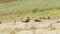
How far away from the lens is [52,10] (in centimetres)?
938

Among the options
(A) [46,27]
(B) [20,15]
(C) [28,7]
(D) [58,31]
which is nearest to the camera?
(D) [58,31]

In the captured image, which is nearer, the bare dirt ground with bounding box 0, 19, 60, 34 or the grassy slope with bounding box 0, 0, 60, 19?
the bare dirt ground with bounding box 0, 19, 60, 34

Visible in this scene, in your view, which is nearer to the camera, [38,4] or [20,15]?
[20,15]

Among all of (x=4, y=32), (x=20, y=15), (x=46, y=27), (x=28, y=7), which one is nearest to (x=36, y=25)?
(x=46, y=27)

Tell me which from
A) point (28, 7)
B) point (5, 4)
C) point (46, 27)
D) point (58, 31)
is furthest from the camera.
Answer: point (5, 4)

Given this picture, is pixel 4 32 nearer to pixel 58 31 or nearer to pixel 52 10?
pixel 58 31

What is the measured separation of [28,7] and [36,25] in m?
3.41

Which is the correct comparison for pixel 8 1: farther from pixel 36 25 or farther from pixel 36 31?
pixel 36 31

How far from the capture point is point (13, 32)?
20.4ft

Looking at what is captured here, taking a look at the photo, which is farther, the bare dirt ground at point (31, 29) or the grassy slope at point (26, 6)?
the grassy slope at point (26, 6)

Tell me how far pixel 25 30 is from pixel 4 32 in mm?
552

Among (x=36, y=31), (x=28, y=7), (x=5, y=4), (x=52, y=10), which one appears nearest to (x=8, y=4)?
(x=5, y=4)

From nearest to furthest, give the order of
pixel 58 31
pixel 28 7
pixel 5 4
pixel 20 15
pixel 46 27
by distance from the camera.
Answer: pixel 58 31 < pixel 46 27 < pixel 20 15 < pixel 28 7 < pixel 5 4

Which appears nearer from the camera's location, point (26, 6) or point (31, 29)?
point (31, 29)
